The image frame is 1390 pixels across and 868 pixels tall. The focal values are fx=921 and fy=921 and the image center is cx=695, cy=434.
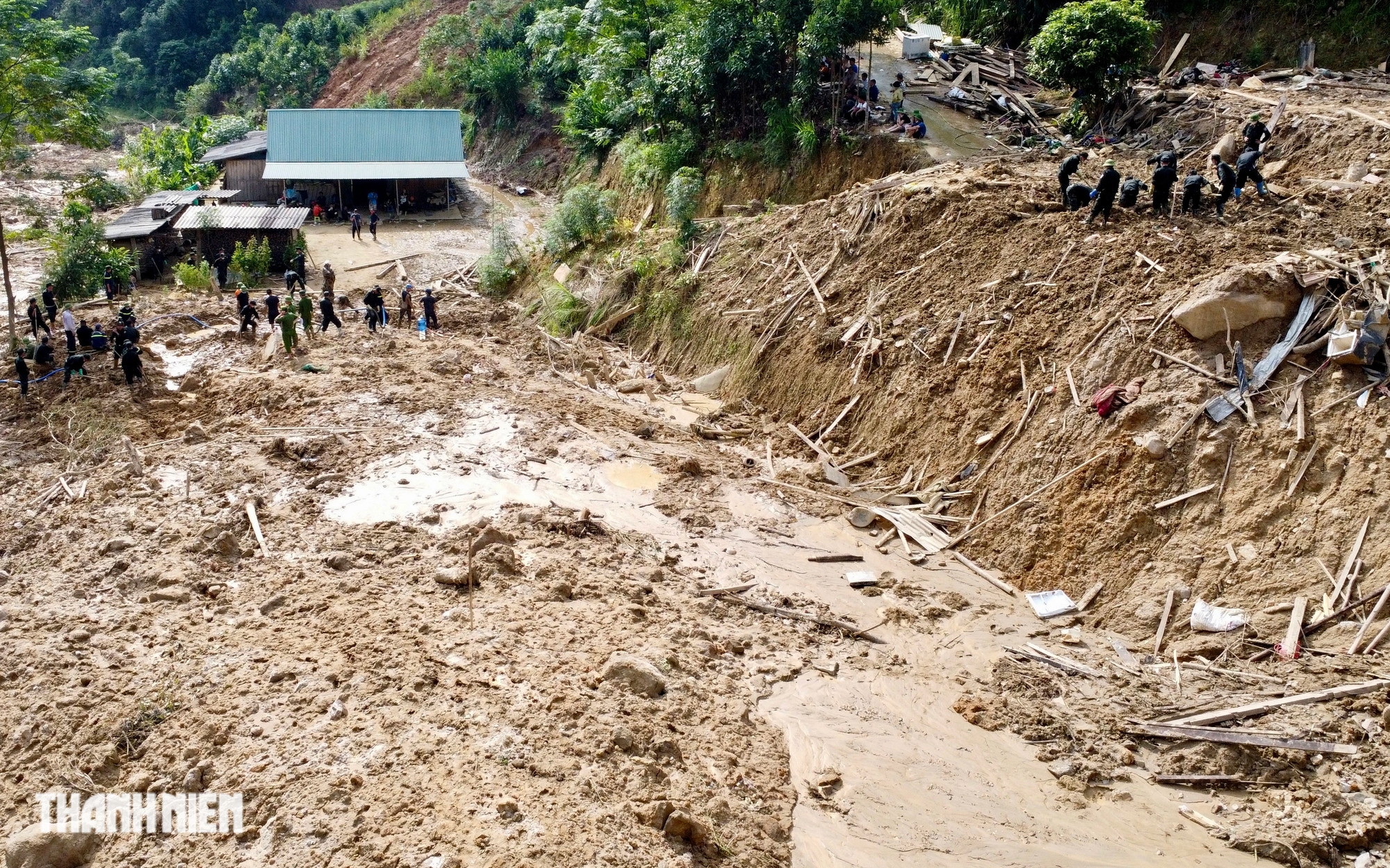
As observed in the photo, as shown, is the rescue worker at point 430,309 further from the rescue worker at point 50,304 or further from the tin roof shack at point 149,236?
the tin roof shack at point 149,236

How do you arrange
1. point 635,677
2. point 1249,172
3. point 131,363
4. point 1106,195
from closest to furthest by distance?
1. point 635,677
2. point 1249,172
3. point 1106,195
4. point 131,363

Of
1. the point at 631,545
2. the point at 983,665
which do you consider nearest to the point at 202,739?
the point at 631,545

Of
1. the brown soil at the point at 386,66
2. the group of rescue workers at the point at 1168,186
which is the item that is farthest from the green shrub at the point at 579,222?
the brown soil at the point at 386,66

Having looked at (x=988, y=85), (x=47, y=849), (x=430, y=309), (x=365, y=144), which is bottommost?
(x=47, y=849)

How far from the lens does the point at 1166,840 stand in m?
7.75

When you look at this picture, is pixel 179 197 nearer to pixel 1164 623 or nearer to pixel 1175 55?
pixel 1175 55

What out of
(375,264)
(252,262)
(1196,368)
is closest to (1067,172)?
(1196,368)

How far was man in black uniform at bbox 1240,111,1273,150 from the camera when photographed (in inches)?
582

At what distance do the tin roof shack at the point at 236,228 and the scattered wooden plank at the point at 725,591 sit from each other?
18648 millimetres

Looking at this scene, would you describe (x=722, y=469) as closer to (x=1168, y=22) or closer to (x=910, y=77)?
(x=910, y=77)

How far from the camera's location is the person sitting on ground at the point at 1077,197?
14812mm

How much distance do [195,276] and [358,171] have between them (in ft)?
30.2

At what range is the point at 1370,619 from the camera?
923 cm

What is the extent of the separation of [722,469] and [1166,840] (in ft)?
27.1
